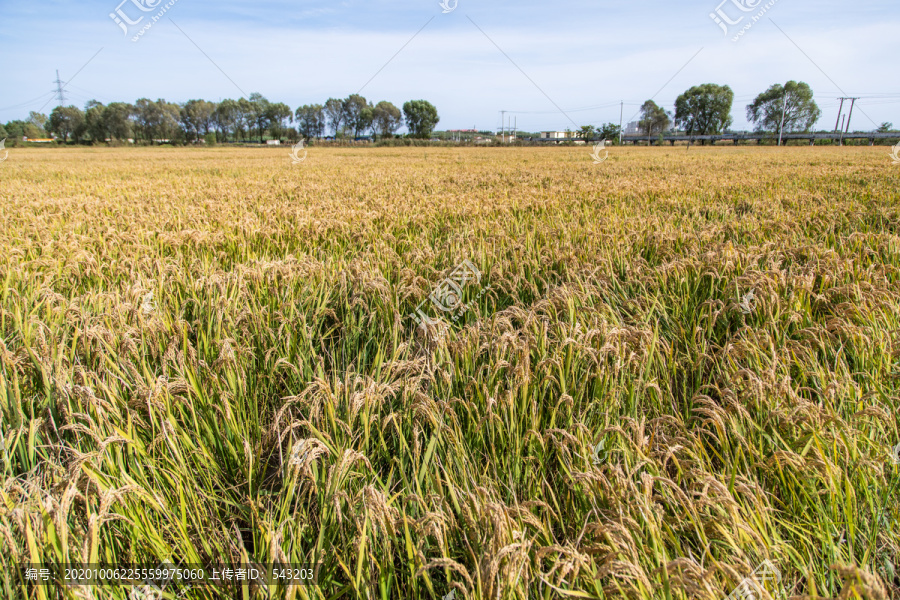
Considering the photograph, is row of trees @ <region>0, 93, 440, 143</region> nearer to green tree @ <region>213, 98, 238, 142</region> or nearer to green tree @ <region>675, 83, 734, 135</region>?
green tree @ <region>213, 98, 238, 142</region>

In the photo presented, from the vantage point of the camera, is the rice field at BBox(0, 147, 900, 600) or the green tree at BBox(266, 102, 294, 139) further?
the green tree at BBox(266, 102, 294, 139)

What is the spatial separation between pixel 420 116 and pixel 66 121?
2886 inches

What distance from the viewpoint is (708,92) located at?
3627 inches

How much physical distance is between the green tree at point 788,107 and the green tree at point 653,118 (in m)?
20.4

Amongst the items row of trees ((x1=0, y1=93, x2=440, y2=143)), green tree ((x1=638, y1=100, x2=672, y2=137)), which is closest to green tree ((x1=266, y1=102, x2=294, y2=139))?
row of trees ((x1=0, y1=93, x2=440, y2=143))

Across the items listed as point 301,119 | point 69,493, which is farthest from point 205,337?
point 301,119

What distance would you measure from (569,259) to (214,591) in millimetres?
3210

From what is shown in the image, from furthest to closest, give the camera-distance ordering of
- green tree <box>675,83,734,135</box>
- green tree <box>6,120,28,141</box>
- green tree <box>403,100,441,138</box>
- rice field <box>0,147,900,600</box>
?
1. green tree <box>403,100,441,138</box>
2. green tree <box>675,83,734,135</box>
3. green tree <box>6,120,28,141</box>
4. rice field <box>0,147,900,600</box>

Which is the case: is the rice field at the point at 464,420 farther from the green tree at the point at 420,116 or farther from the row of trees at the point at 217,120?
the green tree at the point at 420,116

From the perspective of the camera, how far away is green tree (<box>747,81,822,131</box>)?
292 ft

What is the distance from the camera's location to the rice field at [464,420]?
120cm

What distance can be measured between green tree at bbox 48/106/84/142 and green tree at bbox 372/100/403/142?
2380 inches

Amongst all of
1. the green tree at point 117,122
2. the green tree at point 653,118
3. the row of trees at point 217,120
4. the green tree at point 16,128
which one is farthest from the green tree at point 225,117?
the green tree at point 653,118

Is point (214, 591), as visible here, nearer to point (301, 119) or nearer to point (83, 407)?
point (83, 407)
